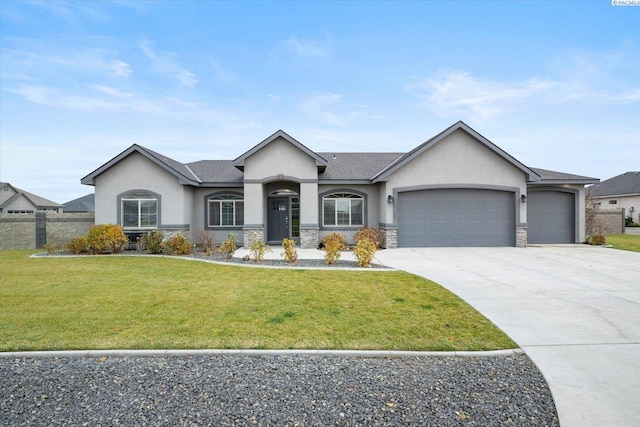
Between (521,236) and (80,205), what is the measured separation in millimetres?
54159

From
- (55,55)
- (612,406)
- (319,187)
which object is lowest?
(612,406)

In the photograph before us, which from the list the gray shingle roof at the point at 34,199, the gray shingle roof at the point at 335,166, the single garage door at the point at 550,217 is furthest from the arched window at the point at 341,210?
the gray shingle roof at the point at 34,199

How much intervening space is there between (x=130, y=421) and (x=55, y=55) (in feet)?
60.6

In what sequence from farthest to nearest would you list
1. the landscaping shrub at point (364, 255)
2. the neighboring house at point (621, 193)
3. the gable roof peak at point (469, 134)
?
the neighboring house at point (621, 193), the gable roof peak at point (469, 134), the landscaping shrub at point (364, 255)

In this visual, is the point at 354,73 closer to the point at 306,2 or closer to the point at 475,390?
the point at 306,2

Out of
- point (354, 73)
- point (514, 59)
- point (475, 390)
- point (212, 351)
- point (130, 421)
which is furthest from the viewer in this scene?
point (354, 73)

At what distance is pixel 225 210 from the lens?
18.1 m

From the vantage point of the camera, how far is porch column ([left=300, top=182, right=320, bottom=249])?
1638 centimetres

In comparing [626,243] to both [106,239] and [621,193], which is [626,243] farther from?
[106,239]

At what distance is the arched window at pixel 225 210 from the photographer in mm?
18078

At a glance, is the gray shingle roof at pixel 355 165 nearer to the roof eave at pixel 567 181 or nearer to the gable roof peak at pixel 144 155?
the gable roof peak at pixel 144 155

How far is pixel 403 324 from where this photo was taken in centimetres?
550

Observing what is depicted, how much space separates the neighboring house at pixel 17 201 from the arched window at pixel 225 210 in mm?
28580

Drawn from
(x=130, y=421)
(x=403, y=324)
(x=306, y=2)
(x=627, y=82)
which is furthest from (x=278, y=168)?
(x=627, y=82)
